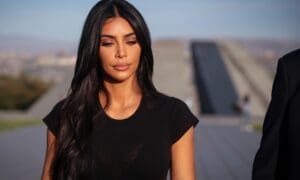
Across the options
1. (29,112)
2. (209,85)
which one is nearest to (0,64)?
(29,112)

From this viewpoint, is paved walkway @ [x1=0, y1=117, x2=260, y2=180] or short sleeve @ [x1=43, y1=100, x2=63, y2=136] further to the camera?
paved walkway @ [x1=0, y1=117, x2=260, y2=180]

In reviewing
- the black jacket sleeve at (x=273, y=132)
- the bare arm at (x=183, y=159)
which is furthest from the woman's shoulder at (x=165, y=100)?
the black jacket sleeve at (x=273, y=132)

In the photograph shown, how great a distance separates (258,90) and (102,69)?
19.8 metres

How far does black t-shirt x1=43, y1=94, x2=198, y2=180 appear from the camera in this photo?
2406 mm

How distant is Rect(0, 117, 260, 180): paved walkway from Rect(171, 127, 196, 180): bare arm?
20.0 feet

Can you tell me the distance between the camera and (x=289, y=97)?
2.47 metres

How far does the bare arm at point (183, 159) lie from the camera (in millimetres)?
2420

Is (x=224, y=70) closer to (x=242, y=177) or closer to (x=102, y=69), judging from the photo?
(x=242, y=177)

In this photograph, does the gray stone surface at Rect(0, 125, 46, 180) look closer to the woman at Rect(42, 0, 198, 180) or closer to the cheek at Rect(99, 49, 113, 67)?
the woman at Rect(42, 0, 198, 180)

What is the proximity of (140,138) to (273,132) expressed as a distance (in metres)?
0.55

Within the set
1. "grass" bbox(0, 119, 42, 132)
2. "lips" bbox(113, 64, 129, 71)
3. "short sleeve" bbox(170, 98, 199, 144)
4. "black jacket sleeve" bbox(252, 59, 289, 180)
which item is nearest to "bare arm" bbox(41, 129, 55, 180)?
"lips" bbox(113, 64, 129, 71)

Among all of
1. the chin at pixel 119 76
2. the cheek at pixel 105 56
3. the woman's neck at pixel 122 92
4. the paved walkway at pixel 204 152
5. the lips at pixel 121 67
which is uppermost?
the cheek at pixel 105 56

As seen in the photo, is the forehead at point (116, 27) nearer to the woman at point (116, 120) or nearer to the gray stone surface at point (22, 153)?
the woman at point (116, 120)

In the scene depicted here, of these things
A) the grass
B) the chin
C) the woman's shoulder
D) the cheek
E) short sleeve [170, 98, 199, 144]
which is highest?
the cheek
